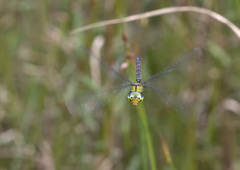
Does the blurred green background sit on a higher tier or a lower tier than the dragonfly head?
higher

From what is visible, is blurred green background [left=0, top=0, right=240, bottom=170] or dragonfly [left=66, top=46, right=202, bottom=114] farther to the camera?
blurred green background [left=0, top=0, right=240, bottom=170]

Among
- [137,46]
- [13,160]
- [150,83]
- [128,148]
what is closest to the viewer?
[150,83]

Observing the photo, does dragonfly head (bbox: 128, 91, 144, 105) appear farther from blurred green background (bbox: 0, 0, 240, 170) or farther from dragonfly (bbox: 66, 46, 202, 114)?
blurred green background (bbox: 0, 0, 240, 170)

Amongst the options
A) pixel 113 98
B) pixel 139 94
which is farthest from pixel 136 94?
pixel 113 98

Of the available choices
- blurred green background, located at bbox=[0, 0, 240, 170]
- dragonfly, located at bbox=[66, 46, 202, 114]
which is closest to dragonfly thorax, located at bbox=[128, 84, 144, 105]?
dragonfly, located at bbox=[66, 46, 202, 114]

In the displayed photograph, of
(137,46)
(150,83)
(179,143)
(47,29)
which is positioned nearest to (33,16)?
(47,29)

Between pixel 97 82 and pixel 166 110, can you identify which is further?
pixel 166 110

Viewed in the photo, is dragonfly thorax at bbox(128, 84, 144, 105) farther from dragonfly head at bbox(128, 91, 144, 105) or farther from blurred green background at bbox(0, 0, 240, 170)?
blurred green background at bbox(0, 0, 240, 170)

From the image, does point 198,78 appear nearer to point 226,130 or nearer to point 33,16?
point 226,130

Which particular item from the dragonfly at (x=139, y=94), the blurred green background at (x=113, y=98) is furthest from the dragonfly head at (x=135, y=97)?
the blurred green background at (x=113, y=98)
